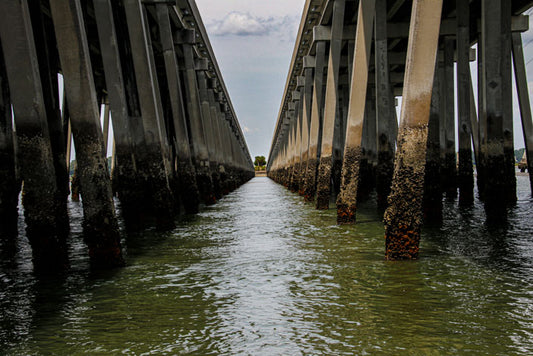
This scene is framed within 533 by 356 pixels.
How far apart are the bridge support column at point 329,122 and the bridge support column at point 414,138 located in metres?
6.32

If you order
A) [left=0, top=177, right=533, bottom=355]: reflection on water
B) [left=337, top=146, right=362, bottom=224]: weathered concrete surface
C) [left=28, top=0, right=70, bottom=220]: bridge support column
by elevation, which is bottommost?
[left=0, top=177, right=533, bottom=355]: reflection on water

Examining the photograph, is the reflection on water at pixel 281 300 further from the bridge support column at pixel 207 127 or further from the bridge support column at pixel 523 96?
the bridge support column at pixel 207 127

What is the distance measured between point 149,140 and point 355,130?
3562 millimetres

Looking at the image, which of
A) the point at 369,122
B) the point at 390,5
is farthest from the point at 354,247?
the point at 369,122

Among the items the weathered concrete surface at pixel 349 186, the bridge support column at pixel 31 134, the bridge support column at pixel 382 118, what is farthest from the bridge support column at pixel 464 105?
the bridge support column at pixel 31 134

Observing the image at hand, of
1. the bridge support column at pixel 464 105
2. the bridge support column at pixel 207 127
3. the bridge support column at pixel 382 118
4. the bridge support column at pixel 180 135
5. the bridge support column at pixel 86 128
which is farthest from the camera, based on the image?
the bridge support column at pixel 207 127

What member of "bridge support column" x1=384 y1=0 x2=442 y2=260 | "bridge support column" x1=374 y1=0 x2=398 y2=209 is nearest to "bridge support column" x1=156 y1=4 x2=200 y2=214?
"bridge support column" x1=374 y1=0 x2=398 y2=209

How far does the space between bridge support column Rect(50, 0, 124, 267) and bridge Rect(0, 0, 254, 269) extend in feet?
0.03

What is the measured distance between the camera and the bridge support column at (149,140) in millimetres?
9211

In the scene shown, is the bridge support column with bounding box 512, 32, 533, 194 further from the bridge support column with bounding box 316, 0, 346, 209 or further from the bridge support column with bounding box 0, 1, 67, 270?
the bridge support column with bounding box 0, 1, 67, 270

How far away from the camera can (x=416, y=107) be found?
5.94m

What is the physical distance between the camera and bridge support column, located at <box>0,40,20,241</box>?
947 centimetres

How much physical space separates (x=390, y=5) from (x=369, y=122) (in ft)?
31.1

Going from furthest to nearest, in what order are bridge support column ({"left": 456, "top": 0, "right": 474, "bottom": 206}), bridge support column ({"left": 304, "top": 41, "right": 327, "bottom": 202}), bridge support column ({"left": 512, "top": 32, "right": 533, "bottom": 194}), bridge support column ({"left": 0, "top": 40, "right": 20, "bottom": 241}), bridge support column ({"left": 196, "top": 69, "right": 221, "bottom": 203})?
bridge support column ({"left": 196, "top": 69, "right": 221, "bottom": 203}), bridge support column ({"left": 304, "top": 41, "right": 327, "bottom": 202}), bridge support column ({"left": 512, "top": 32, "right": 533, "bottom": 194}), bridge support column ({"left": 456, "top": 0, "right": 474, "bottom": 206}), bridge support column ({"left": 0, "top": 40, "right": 20, "bottom": 241})
